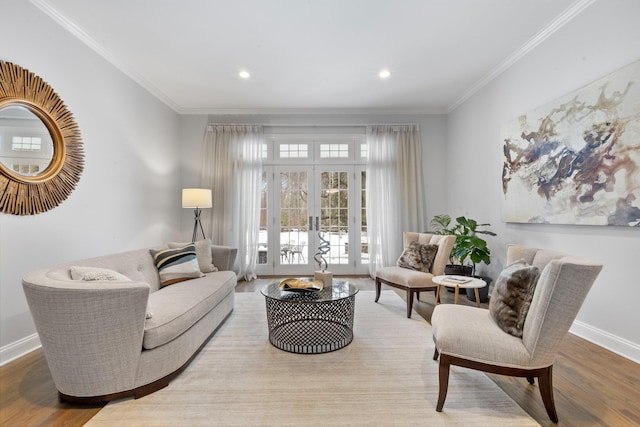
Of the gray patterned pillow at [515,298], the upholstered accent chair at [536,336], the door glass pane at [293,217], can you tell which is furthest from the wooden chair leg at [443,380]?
the door glass pane at [293,217]

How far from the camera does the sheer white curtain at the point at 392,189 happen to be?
5070 mm

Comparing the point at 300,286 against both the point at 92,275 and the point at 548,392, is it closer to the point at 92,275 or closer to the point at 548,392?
the point at 92,275

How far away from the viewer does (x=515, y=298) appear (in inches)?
68.9

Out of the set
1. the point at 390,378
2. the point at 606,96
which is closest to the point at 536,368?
the point at 390,378

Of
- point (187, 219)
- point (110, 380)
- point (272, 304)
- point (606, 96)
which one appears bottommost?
point (110, 380)

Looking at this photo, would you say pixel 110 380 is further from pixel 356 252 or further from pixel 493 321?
pixel 356 252

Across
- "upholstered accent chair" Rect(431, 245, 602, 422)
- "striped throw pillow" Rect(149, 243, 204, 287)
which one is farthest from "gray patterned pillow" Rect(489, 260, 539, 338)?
"striped throw pillow" Rect(149, 243, 204, 287)

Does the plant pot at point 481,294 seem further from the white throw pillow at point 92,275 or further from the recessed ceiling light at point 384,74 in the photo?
the white throw pillow at point 92,275

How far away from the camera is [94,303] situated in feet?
5.15

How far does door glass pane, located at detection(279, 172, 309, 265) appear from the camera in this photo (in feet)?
17.3

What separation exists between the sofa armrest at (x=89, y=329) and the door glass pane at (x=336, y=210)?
3813 mm

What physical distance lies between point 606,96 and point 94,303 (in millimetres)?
3881

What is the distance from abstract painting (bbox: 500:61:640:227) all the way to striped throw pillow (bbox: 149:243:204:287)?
3.63m

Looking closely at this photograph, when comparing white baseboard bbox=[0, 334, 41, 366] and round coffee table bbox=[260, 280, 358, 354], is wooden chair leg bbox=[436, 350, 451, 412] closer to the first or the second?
round coffee table bbox=[260, 280, 358, 354]
